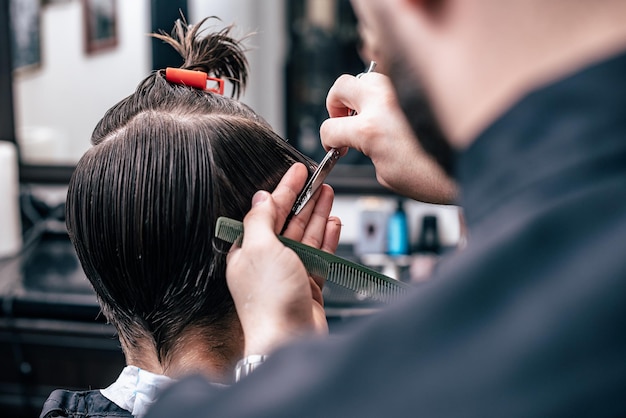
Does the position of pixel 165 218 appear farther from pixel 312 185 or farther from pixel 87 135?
pixel 87 135

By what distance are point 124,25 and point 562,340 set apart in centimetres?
307

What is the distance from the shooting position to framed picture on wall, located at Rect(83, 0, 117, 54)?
10.7 ft

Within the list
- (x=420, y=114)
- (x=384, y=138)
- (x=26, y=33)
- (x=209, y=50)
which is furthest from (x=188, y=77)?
(x=26, y=33)

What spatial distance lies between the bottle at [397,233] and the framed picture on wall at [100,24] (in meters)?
1.49

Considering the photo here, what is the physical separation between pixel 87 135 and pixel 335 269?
262 centimetres

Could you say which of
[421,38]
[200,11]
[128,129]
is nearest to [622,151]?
[421,38]

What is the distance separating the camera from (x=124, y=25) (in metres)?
3.23

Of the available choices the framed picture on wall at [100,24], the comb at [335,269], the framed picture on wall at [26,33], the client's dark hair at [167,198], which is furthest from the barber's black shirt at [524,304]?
the framed picture on wall at [26,33]

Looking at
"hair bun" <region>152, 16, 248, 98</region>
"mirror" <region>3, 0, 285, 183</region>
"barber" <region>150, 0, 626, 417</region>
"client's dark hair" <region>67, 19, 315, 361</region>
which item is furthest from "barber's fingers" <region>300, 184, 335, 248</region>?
"mirror" <region>3, 0, 285, 183</region>

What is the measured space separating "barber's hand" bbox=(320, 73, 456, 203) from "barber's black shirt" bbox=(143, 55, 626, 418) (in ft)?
1.95

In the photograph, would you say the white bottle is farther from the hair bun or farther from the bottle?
the hair bun

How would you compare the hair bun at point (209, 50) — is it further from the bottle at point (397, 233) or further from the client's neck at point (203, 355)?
the bottle at point (397, 233)

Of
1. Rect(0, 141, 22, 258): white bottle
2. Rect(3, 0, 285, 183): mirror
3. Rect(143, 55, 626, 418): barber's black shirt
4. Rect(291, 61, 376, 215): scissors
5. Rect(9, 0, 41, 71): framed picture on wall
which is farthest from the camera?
Rect(9, 0, 41, 71): framed picture on wall

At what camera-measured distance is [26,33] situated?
11.2 feet
